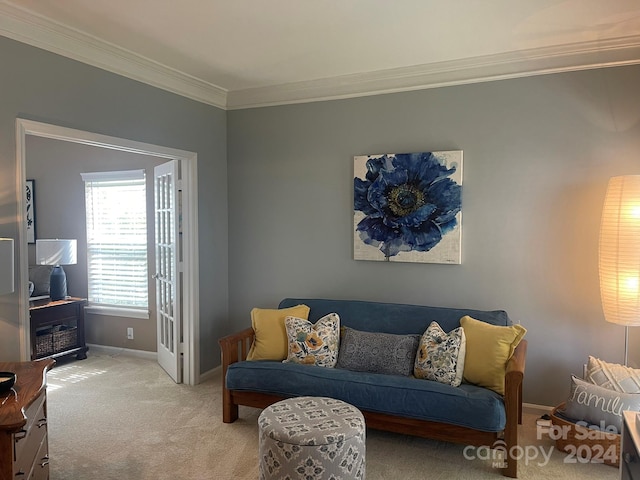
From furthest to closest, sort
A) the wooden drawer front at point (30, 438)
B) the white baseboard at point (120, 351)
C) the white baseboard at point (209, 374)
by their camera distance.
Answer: the white baseboard at point (120, 351), the white baseboard at point (209, 374), the wooden drawer front at point (30, 438)

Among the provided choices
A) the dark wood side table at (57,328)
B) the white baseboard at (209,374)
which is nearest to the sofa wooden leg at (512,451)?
the white baseboard at (209,374)

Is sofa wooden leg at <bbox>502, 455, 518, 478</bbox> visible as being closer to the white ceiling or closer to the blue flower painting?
the blue flower painting

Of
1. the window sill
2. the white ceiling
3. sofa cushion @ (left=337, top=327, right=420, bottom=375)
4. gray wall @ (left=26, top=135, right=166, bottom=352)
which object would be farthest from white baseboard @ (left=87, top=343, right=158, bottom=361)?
the white ceiling

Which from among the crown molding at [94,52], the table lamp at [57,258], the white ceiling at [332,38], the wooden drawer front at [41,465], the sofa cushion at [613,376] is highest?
the white ceiling at [332,38]

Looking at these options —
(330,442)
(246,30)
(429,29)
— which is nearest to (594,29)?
(429,29)

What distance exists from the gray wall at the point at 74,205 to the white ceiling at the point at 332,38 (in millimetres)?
1859

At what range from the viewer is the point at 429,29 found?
2.96m

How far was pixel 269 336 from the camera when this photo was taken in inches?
141

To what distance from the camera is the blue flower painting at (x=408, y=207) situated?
12.0ft

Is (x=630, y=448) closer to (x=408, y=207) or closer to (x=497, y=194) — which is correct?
(x=497, y=194)

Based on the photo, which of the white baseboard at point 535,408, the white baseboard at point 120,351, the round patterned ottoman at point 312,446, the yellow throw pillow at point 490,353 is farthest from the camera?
the white baseboard at point 120,351

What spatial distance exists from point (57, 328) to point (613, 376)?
4.94m

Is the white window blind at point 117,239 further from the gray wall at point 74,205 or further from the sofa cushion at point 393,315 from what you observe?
the sofa cushion at point 393,315

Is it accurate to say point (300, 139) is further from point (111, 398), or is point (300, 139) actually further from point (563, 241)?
point (111, 398)
